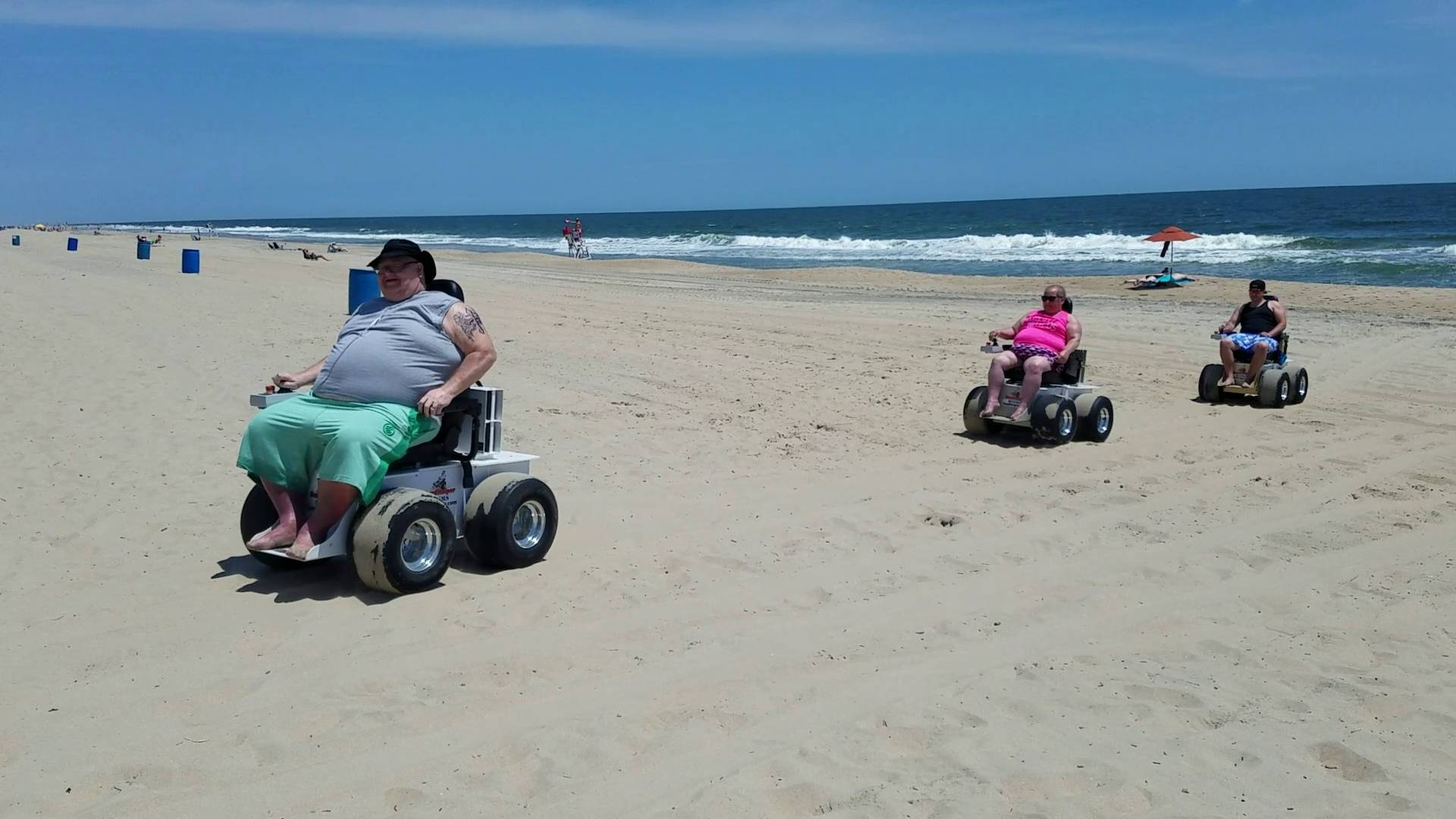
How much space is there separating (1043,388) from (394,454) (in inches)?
234

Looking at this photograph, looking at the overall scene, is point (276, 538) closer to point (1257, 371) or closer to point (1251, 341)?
point (1257, 371)

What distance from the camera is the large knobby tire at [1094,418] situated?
9.30m

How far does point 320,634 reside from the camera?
495 centimetres

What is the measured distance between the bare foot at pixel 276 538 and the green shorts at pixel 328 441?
0.20m

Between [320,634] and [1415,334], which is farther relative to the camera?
[1415,334]

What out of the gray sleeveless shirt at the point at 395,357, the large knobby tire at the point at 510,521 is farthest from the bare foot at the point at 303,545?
the large knobby tire at the point at 510,521

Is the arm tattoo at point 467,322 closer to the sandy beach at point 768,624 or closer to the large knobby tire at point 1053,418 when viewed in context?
the sandy beach at point 768,624

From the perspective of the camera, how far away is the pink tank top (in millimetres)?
9547

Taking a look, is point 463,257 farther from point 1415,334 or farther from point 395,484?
point 395,484

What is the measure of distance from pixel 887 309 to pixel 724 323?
488cm

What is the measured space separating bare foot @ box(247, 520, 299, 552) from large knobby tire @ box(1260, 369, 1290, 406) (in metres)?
9.20

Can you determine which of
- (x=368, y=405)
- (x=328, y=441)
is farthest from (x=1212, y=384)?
(x=328, y=441)

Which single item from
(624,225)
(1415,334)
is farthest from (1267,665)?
(624,225)

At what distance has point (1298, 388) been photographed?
37.0 ft
